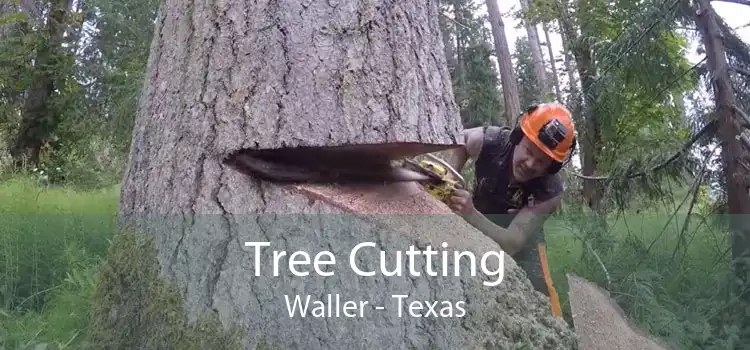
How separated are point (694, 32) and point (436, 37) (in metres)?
2.57

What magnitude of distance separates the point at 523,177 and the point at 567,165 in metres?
1.28

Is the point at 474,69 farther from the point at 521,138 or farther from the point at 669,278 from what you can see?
the point at 521,138

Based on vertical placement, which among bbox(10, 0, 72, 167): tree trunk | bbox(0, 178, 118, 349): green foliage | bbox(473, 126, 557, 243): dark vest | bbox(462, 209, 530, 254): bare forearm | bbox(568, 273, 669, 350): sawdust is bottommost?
bbox(568, 273, 669, 350): sawdust

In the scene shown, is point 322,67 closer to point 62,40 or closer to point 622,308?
point 622,308

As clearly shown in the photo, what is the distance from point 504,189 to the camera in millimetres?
3162

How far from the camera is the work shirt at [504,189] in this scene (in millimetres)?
3100

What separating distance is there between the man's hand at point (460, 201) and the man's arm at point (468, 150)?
875mm

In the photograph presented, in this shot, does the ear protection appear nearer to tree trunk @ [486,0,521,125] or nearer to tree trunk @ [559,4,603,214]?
tree trunk @ [559,4,603,214]

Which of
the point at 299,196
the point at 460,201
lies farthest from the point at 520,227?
the point at 299,196

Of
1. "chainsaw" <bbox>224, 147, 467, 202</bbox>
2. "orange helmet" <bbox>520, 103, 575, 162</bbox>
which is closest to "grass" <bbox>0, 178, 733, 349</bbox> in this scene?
"orange helmet" <bbox>520, 103, 575, 162</bbox>

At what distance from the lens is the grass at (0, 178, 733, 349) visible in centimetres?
300

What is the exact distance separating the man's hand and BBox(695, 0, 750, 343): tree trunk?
1.87m

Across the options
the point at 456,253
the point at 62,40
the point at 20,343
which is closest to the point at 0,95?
the point at 62,40

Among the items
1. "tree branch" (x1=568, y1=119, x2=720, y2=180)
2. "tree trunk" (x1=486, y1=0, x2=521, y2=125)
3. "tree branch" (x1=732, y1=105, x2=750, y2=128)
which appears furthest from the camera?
"tree trunk" (x1=486, y1=0, x2=521, y2=125)
